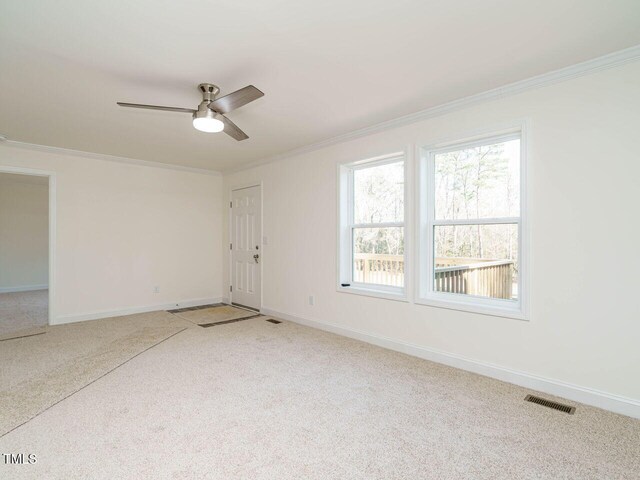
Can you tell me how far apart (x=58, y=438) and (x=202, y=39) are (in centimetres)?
262

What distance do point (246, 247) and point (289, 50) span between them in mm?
3946

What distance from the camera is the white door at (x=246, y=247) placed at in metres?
5.56

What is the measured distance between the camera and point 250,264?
5.73 meters

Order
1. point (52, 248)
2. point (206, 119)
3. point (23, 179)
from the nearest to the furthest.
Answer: point (206, 119) → point (52, 248) → point (23, 179)

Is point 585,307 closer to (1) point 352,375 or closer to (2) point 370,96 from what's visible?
(1) point 352,375

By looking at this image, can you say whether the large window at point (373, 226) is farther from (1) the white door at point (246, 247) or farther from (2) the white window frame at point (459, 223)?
(1) the white door at point (246, 247)

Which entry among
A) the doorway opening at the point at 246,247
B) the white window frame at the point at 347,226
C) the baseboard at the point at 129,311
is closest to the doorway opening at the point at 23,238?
the baseboard at the point at 129,311

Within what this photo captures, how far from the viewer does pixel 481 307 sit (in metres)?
3.03

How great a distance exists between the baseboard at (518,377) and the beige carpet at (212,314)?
1.93 metres

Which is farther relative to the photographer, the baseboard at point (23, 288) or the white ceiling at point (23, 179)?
the baseboard at point (23, 288)

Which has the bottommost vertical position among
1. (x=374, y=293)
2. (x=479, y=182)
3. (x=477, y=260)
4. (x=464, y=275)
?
(x=374, y=293)

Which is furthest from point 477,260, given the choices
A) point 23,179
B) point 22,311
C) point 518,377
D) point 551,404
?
point 23,179

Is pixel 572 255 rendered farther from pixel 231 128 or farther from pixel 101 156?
pixel 101 156

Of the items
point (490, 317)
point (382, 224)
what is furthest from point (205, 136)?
point (490, 317)
